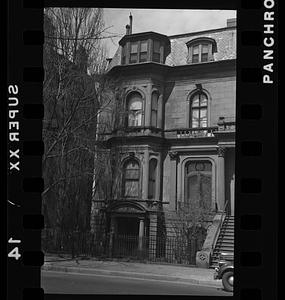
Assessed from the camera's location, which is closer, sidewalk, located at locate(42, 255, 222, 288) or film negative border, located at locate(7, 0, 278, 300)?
film negative border, located at locate(7, 0, 278, 300)

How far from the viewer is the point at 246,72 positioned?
1.93m

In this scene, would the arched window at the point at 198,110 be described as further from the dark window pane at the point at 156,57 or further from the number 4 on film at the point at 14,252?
the number 4 on film at the point at 14,252

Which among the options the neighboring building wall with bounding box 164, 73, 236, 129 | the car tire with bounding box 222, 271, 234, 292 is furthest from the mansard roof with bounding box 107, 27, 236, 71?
the car tire with bounding box 222, 271, 234, 292

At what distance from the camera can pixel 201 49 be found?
2034 centimetres

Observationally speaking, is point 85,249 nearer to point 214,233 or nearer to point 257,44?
point 214,233

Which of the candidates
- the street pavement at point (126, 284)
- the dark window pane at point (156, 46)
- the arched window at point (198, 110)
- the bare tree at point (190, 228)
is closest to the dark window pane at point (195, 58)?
the arched window at point (198, 110)

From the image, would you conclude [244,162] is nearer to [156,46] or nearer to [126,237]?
[126,237]

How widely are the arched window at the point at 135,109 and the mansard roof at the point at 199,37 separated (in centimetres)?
176

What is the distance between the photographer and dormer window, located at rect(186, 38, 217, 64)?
20141 mm

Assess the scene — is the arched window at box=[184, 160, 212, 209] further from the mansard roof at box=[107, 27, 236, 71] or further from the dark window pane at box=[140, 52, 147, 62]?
the dark window pane at box=[140, 52, 147, 62]

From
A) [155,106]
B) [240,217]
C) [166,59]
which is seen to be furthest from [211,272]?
[240,217]

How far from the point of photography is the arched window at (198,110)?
20.0 m

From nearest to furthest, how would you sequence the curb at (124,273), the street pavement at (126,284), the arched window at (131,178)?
the street pavement at (126,284), the curb at (124,273), the arched window at (131,178)

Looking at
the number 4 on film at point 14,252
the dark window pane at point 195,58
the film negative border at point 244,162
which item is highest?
the dark window pane at point 195,58
